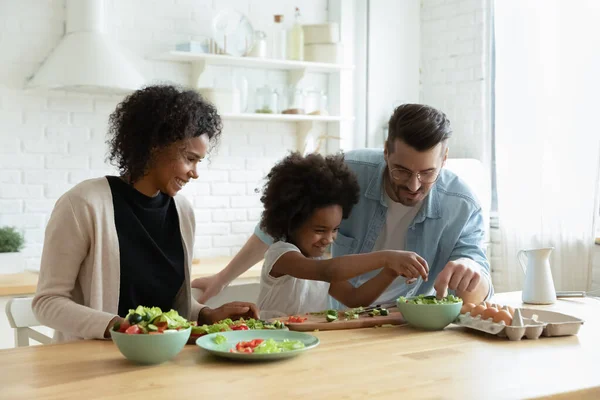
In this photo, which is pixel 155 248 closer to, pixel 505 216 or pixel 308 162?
pixel 308 162

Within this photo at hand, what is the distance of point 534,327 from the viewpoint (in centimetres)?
196

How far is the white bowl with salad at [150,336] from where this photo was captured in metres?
1.60

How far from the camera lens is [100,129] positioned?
14.4 ft

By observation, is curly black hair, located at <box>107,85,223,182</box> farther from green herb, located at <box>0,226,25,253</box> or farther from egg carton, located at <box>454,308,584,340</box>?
green herb, located at <box>0,226,25,253</box>

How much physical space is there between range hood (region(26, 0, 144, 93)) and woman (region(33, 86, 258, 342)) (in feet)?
5.79

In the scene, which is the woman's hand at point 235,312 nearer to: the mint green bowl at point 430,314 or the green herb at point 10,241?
the mint green bowl at point 430,314

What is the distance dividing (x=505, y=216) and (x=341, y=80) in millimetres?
1384

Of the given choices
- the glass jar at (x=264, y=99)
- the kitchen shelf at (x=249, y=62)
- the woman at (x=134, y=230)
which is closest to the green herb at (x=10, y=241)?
the kitchen shelf at (x=249, y=62)

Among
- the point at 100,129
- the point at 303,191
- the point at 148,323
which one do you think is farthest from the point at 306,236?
the point at 100,129

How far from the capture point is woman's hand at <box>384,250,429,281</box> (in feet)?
6.90

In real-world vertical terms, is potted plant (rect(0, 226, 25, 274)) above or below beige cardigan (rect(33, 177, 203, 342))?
below

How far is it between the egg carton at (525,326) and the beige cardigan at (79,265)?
0.95 meters

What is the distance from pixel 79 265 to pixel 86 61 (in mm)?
2247

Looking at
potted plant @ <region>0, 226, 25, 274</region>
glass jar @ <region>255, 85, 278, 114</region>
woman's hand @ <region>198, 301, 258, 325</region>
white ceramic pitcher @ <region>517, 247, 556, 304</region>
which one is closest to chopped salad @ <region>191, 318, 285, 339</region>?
woman's hand @ <region>198, 301, 258, 325</region>
